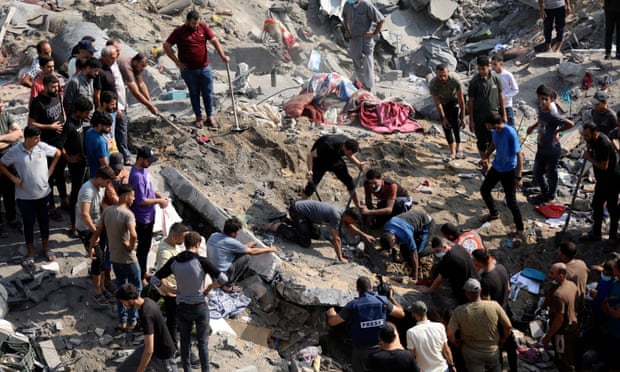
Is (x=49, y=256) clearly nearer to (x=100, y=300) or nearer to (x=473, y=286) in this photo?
(x=100, y=300)

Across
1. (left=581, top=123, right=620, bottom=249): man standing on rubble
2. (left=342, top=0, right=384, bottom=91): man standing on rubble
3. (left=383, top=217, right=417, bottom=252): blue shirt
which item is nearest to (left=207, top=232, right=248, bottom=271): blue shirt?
(left=383, top=217, right=417, bottom=252): blue shirt

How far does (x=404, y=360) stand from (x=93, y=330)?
3047mm

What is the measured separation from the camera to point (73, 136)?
825cm

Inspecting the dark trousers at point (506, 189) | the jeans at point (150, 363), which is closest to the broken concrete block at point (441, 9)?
the dark trousers at point (506, 189)

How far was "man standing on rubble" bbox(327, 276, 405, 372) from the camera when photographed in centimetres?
705

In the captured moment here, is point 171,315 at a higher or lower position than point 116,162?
lower

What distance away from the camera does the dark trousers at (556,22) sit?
14.0 m

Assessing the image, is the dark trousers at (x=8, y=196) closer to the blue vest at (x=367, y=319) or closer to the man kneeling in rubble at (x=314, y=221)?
the man kneeling in rubble at (x=314, y=221)

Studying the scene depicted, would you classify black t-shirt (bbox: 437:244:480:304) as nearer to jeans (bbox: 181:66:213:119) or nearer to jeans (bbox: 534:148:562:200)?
jeans (bbox: 534:148:562:200)

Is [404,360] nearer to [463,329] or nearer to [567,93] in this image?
[463,329]

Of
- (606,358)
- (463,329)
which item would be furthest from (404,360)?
(606,358)

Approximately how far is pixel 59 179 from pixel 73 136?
0.71 metres

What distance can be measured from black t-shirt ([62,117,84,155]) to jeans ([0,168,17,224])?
754 millimetres

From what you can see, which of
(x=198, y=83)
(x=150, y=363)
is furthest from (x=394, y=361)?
(x=198, y=83)
